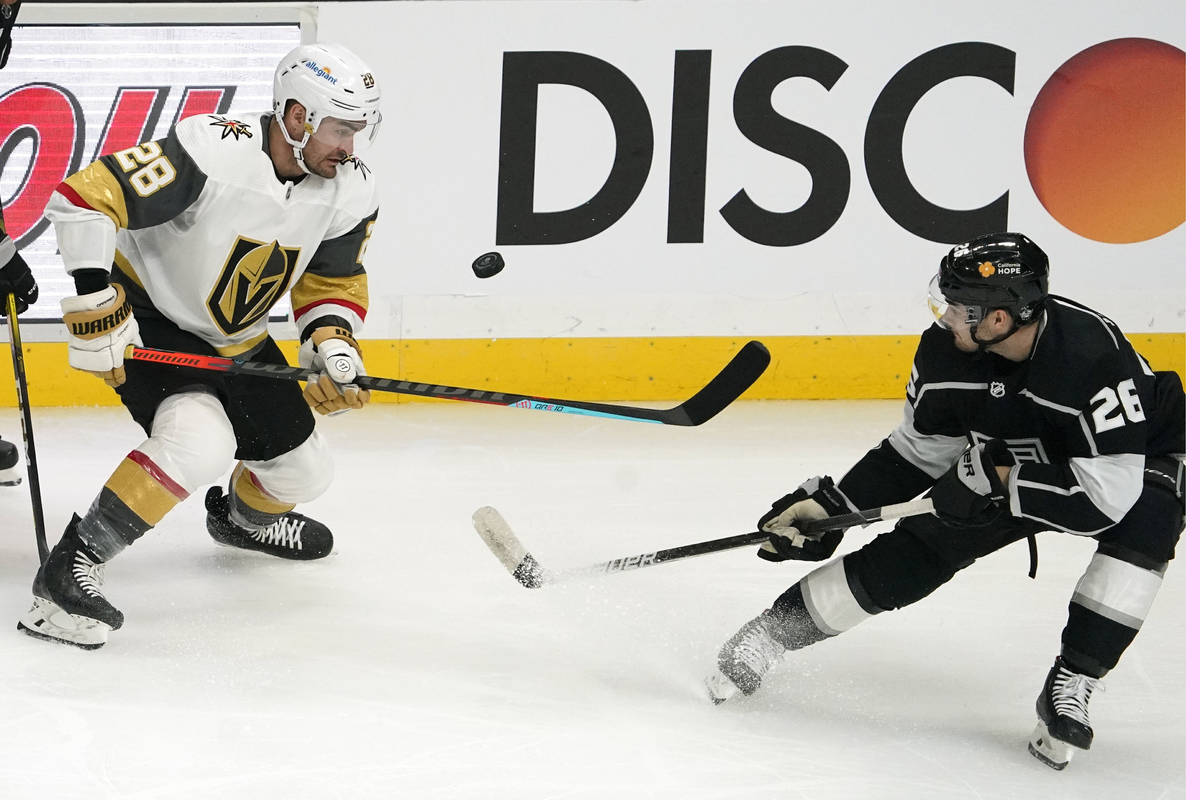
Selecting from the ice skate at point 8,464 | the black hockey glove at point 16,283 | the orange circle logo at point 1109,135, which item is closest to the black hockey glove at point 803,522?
the black hockey glove at point 16,283

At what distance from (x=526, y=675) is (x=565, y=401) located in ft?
1.59

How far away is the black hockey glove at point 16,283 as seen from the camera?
110 inches

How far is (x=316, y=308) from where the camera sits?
8.84ft

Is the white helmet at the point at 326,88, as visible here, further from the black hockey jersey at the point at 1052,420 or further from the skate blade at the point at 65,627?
the black hockey jersey at the point at 1052,420

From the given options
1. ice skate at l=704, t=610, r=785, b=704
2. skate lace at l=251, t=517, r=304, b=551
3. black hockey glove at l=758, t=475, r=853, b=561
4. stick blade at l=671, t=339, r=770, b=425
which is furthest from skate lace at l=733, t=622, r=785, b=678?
skate lace at l=251, t=517, r=304, b=551

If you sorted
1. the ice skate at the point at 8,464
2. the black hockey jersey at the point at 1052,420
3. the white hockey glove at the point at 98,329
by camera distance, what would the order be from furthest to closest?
the ice skate at the point at 8,464 < the white hockey glove at the point at 98,329 < the black hockey jersey at the point at 1052,420

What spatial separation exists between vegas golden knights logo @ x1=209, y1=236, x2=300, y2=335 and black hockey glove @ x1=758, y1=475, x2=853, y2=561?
104 cm

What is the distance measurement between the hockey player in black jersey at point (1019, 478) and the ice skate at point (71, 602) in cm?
107

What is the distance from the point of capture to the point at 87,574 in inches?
94.7

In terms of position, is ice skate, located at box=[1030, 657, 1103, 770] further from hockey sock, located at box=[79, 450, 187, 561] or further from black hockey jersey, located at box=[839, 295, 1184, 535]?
hockey sock, located at box=[79, 450, 187, 561]

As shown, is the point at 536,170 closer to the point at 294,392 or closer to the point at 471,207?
the point at 471,207

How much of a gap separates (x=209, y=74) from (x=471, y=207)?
909 mm

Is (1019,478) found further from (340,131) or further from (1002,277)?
(340,131)

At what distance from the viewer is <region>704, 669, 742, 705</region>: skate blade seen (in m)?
2.23
